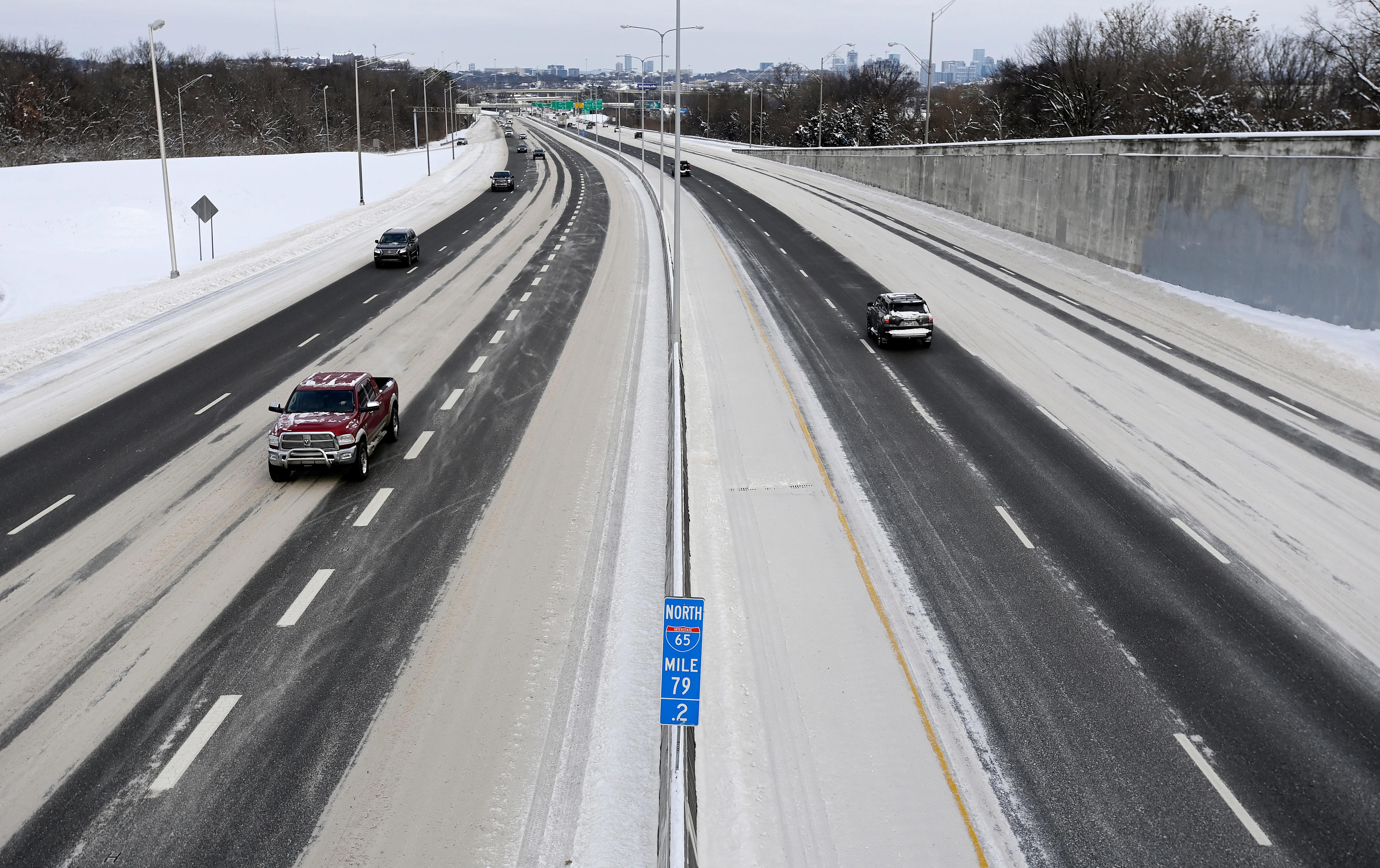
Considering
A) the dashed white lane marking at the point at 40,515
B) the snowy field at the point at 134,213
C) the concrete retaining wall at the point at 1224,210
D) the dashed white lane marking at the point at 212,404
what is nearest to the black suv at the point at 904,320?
the concrete retaining wall at the point at 1224,210

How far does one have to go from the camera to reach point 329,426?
17.8 metres

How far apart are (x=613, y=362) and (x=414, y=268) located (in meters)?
18.8

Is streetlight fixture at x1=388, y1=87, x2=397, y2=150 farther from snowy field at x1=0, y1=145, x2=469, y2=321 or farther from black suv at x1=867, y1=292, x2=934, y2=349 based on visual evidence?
black suv at x1=867, y1=292, x2=934, y2=349

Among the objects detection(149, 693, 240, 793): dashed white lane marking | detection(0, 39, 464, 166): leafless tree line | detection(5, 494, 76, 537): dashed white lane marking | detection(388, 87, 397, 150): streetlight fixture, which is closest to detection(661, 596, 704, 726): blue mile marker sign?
detection(149, 693, 240, 793): dashed white lane marking

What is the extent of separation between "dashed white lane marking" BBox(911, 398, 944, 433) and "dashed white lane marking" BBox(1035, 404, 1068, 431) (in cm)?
247

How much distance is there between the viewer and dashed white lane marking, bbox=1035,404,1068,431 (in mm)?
21531

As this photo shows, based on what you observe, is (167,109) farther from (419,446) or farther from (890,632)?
(890,632)

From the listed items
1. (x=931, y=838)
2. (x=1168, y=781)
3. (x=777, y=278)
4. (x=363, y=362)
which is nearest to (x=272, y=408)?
(x=363, y=362)

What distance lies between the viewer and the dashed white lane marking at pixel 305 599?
13.2m

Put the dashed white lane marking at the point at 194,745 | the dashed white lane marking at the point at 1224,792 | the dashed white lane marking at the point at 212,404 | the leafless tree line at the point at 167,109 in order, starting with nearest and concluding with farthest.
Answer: the dashed white lane marking at the point at 1224,792 < the dashed white lane marking at the point at 194,745 < the dashed white lane marking at the point at 212,404 < the leafless tree line at the point at 167,109

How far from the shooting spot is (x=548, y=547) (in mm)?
15484

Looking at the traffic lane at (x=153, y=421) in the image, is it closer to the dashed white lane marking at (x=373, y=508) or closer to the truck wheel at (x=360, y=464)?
the truck wheel at (x=360, y=464)

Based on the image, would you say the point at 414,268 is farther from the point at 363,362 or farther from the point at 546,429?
the point at 546,429

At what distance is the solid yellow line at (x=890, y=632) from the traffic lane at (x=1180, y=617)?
770 millimetres
